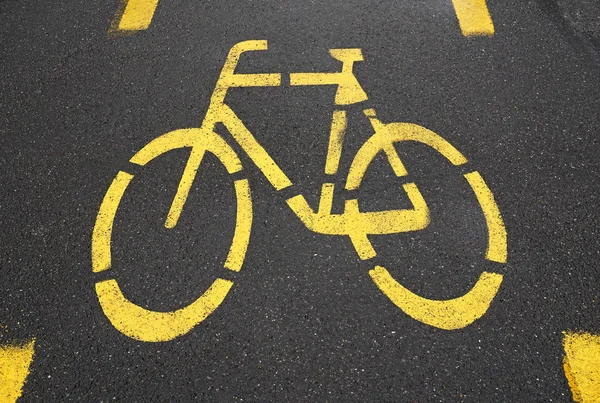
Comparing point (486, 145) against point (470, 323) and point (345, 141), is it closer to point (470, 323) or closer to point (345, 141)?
point (345, 141)

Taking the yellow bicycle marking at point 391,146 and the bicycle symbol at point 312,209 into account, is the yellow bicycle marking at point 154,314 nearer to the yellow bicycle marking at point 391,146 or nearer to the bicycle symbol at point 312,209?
the bicycle symbol at point 312,209

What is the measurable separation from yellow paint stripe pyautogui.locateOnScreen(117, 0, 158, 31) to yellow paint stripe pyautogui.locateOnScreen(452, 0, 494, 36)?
251 centimetres

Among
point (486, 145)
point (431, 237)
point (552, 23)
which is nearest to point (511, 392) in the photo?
point (431, 237)

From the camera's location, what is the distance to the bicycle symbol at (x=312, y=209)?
2.92 meters

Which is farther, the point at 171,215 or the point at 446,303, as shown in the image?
the point at 171,215

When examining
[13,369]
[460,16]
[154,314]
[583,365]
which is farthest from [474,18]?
[13,369]

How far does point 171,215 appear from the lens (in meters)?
3.34

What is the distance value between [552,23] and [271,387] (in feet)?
11.9

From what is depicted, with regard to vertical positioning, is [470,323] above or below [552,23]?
below

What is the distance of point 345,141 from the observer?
367 cm

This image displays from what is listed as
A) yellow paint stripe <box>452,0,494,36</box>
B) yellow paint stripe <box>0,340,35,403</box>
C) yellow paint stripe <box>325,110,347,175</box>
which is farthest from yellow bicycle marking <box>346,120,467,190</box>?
yellow paint stripe <box>0,340,35,403</box>

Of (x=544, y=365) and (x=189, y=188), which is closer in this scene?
(x=544, y=365)

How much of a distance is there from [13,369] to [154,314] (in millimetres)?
706

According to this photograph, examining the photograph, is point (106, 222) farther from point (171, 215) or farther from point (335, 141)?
point (335, 141)
